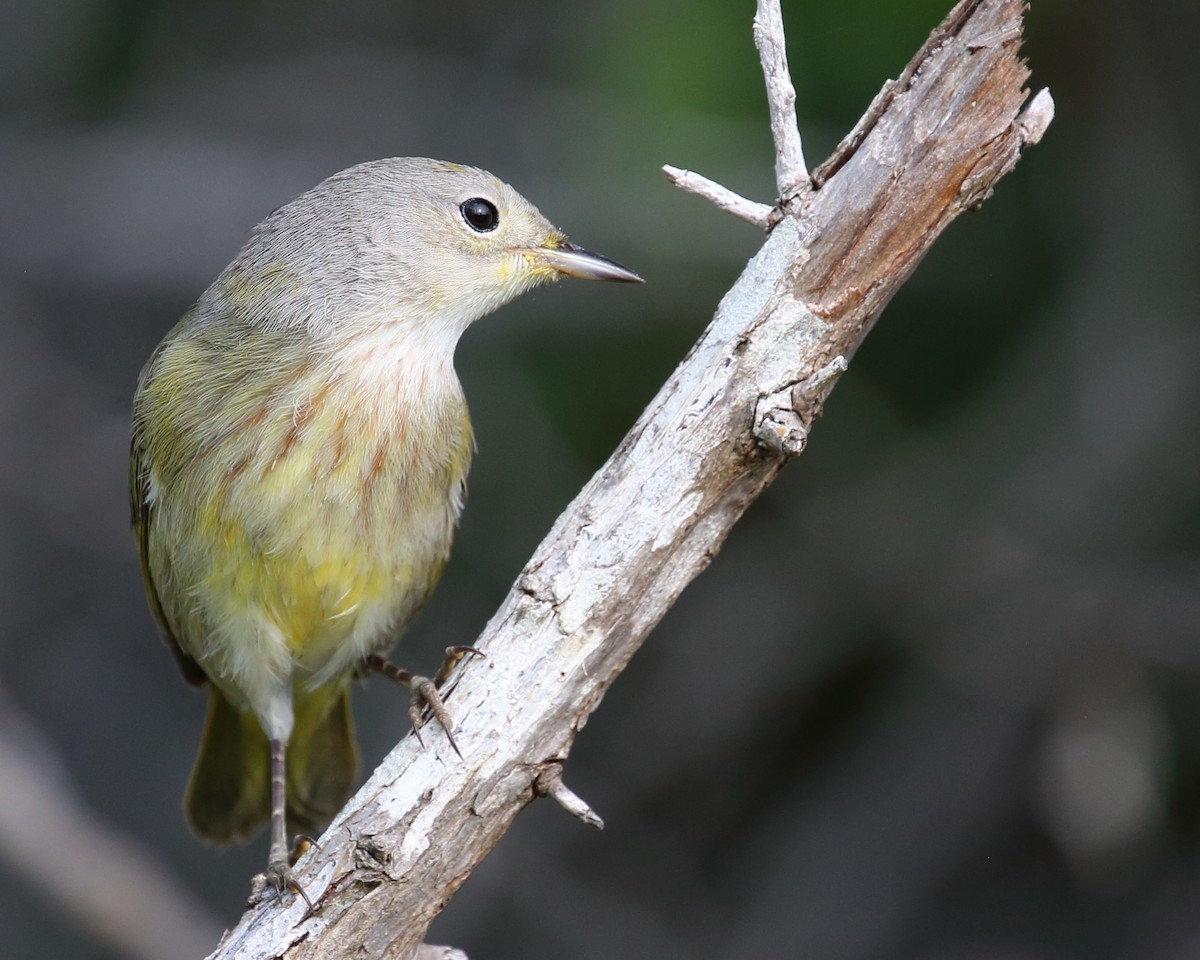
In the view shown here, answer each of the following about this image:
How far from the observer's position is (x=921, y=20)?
17.1 ft

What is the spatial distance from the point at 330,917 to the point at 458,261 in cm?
180

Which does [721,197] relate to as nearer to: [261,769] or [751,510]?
[261,769]

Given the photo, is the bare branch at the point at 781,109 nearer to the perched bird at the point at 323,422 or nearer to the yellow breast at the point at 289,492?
the perched bird at the point at 323,422

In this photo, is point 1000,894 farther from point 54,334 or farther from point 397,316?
point 54,334

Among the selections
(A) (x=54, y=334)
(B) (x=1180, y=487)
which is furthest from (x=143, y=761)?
(B) (x=1180, y=487)

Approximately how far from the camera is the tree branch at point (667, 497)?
3.00 metres

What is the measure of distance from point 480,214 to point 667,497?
1375mm

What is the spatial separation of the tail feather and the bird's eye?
Answer: 1.58 m

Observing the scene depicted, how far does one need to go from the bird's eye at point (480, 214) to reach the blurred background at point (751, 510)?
1.46 metres

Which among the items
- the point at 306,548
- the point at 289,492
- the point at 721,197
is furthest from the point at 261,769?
the point at 721,197

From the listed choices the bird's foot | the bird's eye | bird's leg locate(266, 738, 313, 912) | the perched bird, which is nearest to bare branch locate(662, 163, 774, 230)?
the perched bird

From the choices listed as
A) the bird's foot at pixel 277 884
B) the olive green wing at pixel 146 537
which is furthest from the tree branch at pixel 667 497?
the olive green wing at pixel 146 537

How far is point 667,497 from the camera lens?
310 centimetres

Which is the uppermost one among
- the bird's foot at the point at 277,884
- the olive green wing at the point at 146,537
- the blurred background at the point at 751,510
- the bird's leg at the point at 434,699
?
the blurred background at the point at 751,510
